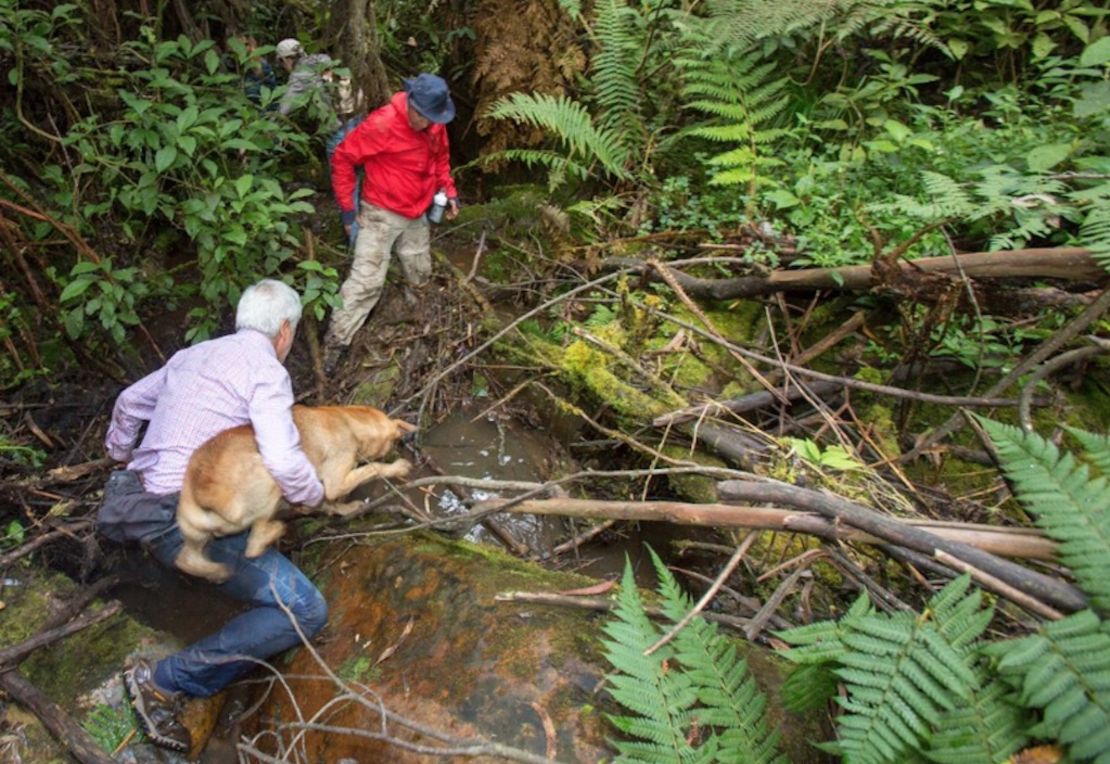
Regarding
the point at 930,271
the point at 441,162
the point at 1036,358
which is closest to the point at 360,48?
the point at 441,162

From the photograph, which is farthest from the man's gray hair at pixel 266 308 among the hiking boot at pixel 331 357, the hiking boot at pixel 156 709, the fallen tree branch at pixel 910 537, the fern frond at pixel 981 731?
the fern frond at pixel 981 731

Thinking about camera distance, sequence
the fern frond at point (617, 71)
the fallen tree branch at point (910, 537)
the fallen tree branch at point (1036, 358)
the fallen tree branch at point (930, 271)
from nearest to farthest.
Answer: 1. the fallen tree branch at point (910, 537)
2. the fallen tree branch at point (1036, 358)
3. the fallen tree branch at point (930, 271)
4. the fern frond at point (617, 71)

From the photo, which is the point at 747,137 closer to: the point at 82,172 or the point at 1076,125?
the point at 1076,125

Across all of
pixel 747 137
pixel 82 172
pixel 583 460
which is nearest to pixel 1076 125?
pixel 747 137

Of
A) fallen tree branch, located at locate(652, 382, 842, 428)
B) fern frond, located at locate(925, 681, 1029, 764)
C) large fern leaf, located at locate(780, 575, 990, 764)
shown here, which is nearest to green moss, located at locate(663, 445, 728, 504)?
fallen tree branch, located at locate(652, 382, 842, 428)

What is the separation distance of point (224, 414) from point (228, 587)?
87 centimetres

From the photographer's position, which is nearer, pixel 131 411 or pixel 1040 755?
pixel 1040 755

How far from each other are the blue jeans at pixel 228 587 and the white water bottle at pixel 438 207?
3.35 m

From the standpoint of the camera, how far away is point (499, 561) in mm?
3402

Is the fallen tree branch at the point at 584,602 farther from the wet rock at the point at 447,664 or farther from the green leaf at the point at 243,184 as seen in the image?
the green leaf at the point at 243,184

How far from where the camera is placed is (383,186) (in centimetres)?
546

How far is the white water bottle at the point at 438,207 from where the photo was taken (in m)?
5.81

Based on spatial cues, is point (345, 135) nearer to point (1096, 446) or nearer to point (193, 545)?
point (193, 545)

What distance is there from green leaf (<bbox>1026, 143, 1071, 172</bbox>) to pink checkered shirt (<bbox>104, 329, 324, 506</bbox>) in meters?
4.53
